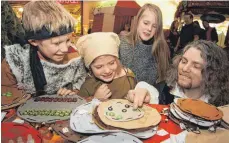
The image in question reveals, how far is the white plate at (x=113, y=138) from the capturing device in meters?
0.79

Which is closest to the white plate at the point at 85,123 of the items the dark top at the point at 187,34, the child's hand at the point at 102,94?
the child's hand at the point at 102,94

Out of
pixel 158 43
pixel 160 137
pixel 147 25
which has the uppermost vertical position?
pixel 147 25

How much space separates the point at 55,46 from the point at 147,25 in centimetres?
72

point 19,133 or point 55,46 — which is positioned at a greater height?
point 55,46

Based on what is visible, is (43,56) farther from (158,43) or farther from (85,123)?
(158,43)

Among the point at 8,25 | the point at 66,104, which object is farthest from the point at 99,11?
the point at 66,104

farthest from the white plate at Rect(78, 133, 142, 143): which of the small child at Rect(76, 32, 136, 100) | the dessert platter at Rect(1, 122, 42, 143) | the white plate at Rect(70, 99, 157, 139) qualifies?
the small child at Rect(76, 32, 136, 100)

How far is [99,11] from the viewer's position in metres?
2.26

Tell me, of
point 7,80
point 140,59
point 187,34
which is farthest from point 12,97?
point 187,34

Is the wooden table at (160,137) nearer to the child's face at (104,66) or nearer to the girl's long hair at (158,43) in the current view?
the child's face at (104,66)

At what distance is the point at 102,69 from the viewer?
125cm

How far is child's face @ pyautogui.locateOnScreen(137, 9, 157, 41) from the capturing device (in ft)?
5.28

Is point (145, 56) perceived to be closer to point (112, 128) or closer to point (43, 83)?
point (43, 83)

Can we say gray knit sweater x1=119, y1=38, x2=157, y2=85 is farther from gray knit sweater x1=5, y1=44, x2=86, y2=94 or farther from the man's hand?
the man's hand
